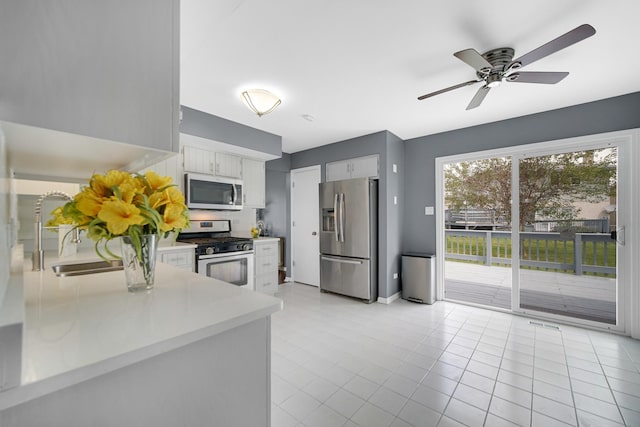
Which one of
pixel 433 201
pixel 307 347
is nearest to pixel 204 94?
pixel 307 347

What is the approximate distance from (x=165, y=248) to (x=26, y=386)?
8.67ft

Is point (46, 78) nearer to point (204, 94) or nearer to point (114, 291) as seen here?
point (114, 291)

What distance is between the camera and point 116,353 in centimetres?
57

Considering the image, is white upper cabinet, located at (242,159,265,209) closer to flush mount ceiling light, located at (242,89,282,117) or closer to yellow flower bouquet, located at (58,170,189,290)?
flush mount ceiling light, located at (242,89,282,117)

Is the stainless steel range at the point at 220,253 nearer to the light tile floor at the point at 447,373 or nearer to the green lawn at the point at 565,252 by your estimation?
the light tile floor at the point at 447,373

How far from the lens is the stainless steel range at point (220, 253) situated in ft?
10.4

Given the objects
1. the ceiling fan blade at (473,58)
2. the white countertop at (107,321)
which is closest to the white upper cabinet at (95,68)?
the white countertop at (107,321)

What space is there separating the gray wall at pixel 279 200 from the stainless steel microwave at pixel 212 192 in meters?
1.26

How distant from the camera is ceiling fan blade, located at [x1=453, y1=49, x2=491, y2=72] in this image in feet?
5.49

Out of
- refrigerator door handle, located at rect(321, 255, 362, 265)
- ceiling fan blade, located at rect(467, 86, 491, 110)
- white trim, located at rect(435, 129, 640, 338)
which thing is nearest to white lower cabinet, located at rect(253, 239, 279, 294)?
refrigerator door handle, located at rect(321, 255, 362, 265)

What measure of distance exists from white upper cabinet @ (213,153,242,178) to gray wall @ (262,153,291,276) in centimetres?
98

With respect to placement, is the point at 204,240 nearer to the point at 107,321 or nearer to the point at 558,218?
the point at 107,321

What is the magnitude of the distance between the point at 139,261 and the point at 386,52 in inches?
81.6

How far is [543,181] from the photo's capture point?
126 inches
